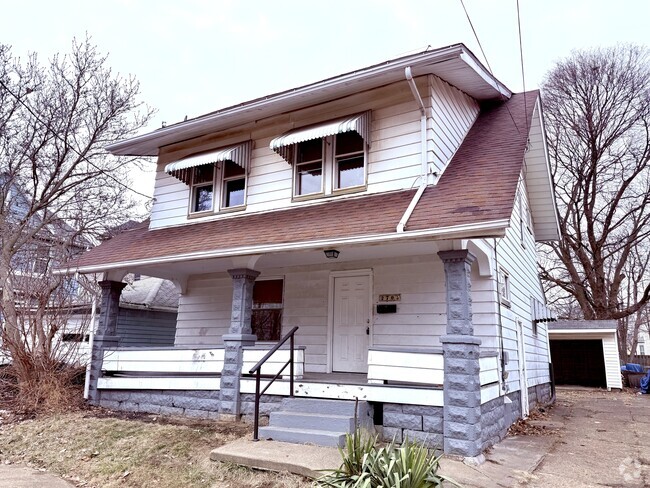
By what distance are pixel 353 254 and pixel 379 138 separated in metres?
1.98

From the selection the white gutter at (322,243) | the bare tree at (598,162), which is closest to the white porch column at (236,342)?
the white gutter at (322,243)

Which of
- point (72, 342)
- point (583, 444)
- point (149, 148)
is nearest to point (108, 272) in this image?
point (72, 342)


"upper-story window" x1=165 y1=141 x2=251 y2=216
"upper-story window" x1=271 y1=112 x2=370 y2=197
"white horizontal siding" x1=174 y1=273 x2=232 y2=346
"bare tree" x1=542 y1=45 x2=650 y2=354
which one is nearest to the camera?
"upper-story window" x1=271 y1=112 x2=370 y2=197

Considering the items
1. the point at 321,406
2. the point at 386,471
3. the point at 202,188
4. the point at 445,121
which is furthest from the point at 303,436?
the point at 202,188

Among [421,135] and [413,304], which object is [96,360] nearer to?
[413,304]

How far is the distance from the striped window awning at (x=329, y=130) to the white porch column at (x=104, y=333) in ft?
14.1

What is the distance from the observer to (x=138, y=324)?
50.1 feet

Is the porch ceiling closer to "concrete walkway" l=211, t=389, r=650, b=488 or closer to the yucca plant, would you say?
"concrete walkway" l=211, t=389, r=650, b=488

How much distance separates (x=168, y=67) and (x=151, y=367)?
11.8 m

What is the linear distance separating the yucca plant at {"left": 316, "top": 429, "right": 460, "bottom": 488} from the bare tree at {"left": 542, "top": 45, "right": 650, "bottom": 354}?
19982 millimetres

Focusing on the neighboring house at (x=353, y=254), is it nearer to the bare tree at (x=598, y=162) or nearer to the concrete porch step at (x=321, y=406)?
the concrete porch step at (x=321, y=406)

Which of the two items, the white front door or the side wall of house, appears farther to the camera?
the white front door

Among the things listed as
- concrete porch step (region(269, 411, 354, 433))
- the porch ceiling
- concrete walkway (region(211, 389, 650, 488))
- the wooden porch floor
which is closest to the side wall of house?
the porch ceiling

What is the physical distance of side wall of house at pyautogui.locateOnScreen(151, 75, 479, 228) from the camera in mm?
7199
